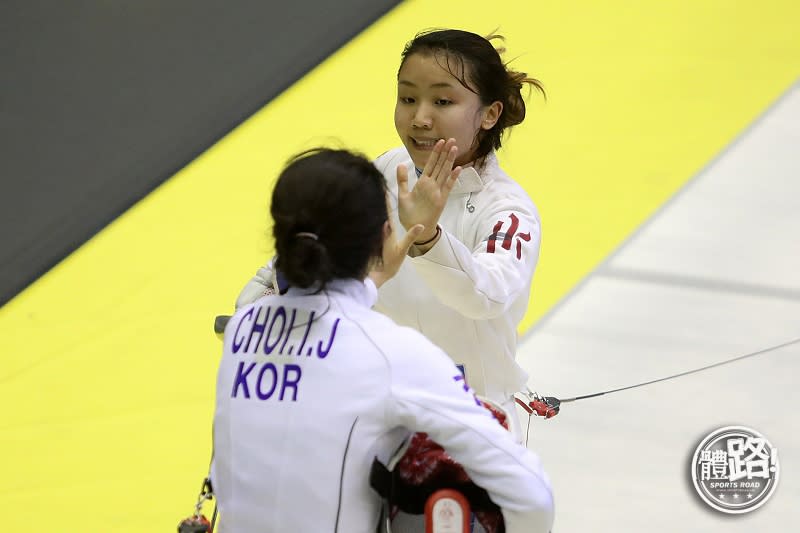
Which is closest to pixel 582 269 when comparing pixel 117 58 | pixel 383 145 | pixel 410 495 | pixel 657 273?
pixel 657 273

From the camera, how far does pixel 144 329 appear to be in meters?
3.71

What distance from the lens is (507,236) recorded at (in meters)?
2.02

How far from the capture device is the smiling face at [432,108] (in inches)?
84.0

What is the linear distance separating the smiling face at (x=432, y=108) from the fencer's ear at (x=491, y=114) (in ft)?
0.08

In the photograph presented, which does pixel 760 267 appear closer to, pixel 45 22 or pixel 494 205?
pixel 494 205

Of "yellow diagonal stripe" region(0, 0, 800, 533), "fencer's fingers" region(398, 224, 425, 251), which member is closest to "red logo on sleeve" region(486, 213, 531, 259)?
"fencer's fingers" region(398, 224, 425, 251)

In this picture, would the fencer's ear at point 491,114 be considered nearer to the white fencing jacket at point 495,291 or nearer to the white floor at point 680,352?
the white fencing jacket at point 495,291

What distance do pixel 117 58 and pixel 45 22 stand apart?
0.27 meters

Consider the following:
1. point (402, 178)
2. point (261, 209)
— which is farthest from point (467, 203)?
point (261, 209)

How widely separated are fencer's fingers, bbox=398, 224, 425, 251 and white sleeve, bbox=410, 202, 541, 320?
171mm

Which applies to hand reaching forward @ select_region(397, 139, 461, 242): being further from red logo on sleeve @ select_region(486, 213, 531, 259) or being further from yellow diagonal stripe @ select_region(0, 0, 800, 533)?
yellow diagonal stripe @ select_region(0, 0, 800, 533)

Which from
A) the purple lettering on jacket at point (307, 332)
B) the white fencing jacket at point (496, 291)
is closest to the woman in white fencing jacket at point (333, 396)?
the purple lettering on jacket at point (307, 332)

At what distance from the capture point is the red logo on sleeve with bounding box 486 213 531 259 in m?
2.01

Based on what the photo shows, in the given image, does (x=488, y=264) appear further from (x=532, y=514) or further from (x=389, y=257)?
(x=532, y=514)
